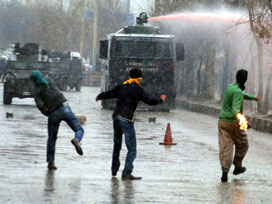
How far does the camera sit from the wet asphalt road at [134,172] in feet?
31.3

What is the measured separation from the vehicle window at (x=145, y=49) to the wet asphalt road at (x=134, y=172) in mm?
9572

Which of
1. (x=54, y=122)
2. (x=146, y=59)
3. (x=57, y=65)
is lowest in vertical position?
(x=57, y=65)

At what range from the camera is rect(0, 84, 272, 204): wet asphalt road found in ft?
31.3

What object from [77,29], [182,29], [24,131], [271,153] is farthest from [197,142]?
[77,29]

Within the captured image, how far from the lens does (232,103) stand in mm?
11562

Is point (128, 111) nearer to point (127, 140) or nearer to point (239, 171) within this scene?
point (127, 140)

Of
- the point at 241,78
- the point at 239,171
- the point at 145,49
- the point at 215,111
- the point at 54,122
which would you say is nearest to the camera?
the point at 241,78

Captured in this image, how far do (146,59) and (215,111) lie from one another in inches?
131

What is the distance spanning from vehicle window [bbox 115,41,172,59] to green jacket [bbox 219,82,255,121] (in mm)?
17743

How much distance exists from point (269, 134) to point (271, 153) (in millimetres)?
6012

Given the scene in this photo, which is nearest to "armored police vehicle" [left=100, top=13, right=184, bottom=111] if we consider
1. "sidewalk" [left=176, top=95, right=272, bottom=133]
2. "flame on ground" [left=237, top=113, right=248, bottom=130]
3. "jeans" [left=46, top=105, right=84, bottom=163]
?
"sidewalk" [left=176, top=95, right=272, bottom=133]

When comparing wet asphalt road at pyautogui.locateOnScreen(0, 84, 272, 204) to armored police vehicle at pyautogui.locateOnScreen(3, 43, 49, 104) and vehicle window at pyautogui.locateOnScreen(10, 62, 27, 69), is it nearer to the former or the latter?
armored police vehicle at pyautogui.locateOnScreen(3, 43, 49, 104)

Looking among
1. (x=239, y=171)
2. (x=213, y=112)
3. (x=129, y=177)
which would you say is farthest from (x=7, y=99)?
(x=129, y=177)

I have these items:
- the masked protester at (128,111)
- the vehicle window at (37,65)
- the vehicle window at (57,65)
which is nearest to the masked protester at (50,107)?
A: the masked protester at (128,111)
